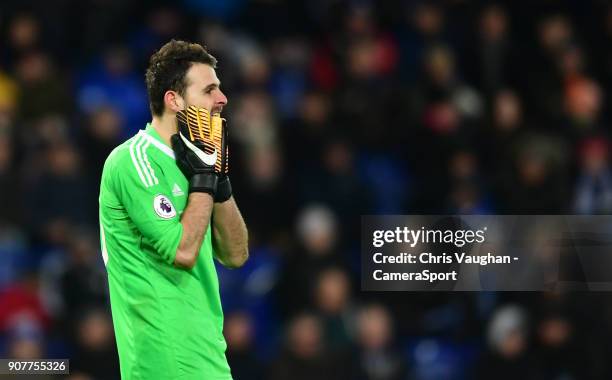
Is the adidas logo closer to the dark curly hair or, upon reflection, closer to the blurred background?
the dark curly hair

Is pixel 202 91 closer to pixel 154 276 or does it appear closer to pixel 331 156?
Answer: pixel 154 276

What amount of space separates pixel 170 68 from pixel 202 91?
0.15m

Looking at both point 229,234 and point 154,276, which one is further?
point 229,234

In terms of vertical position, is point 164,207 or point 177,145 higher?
point 177,145

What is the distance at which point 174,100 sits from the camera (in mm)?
4172

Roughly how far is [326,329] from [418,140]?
6.32 feet

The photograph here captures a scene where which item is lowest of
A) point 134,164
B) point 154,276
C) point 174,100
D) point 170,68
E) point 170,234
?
point 154,276

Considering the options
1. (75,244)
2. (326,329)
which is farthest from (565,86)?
(75,244)

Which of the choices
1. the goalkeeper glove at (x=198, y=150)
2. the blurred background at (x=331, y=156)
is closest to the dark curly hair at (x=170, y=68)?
the goalkeeper glove at (x=198, y=150)

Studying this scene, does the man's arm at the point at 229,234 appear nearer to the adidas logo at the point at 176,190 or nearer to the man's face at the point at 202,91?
the adidas logo at the point at 176,190

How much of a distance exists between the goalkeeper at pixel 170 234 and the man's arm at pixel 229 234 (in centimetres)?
4

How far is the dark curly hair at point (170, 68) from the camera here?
4.19m

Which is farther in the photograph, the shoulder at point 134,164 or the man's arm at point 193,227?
the shoulder at point 134,164

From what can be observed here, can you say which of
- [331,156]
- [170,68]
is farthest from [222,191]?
[331,156]
